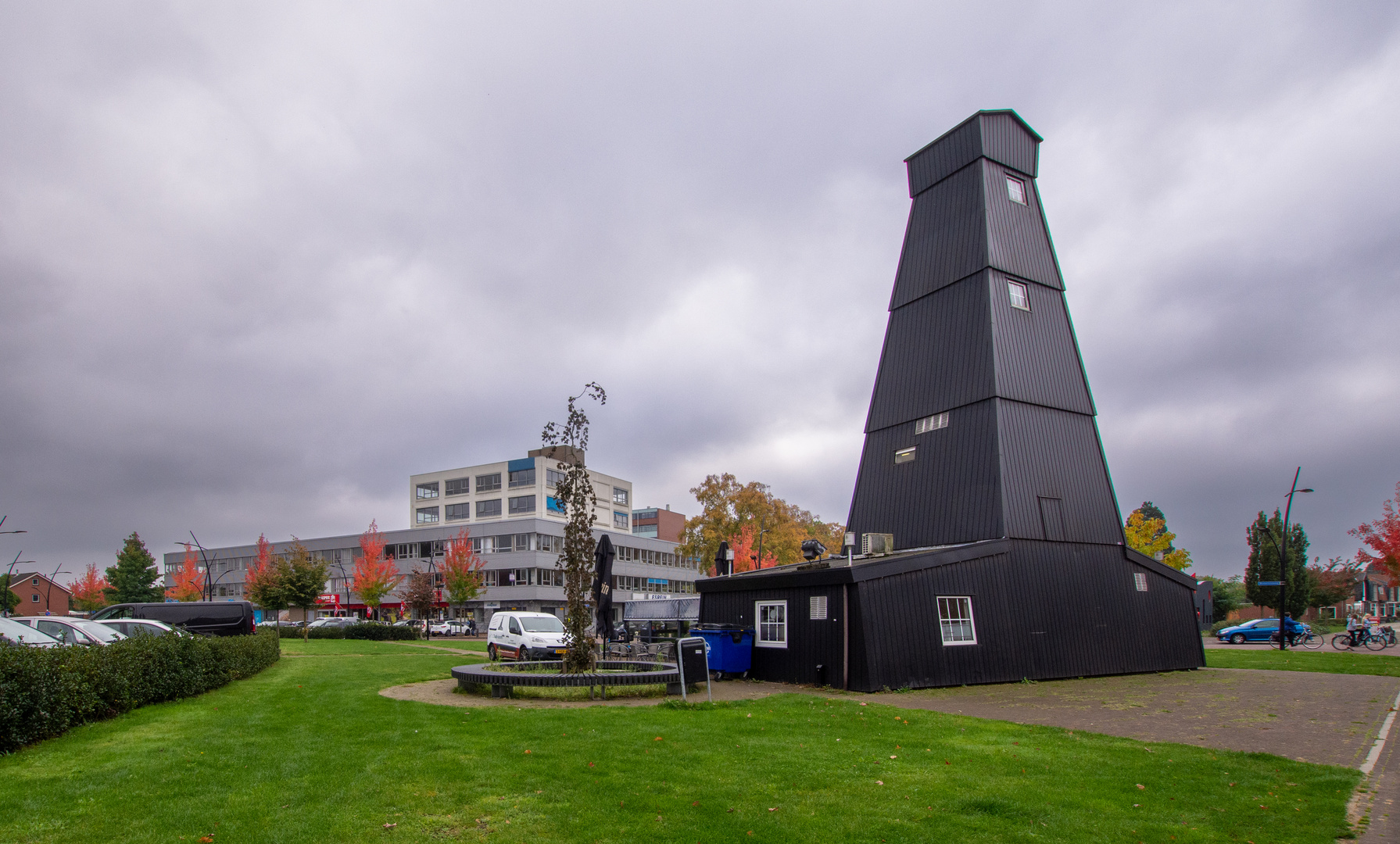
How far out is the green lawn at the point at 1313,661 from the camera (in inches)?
864

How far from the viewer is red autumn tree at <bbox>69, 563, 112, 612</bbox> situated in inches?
2830

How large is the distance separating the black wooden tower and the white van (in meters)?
9.90

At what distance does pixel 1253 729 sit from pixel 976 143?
18.6 meters

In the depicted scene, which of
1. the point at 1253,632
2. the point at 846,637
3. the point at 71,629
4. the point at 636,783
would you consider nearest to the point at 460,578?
the point at 71,629

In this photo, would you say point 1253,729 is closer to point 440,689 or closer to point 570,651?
point 570,651

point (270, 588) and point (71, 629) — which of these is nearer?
point (71, 629)

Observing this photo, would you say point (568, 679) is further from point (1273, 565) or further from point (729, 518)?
point (1273, 565)

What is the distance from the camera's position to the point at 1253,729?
11453mm

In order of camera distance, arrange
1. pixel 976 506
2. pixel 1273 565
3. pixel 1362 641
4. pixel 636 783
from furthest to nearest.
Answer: pixel 1273 565, pixel 1362 641, pixel 976 506, pixel 636 783

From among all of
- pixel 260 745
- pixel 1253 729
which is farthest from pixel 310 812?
pixel 1253 729

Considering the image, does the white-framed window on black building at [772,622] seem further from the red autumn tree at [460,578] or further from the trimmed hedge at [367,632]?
→ the red autumn tree at [460,578]

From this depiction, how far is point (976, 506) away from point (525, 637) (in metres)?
13.7

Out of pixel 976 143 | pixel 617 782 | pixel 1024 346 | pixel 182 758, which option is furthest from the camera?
pixel 976 143

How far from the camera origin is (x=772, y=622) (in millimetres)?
19781
